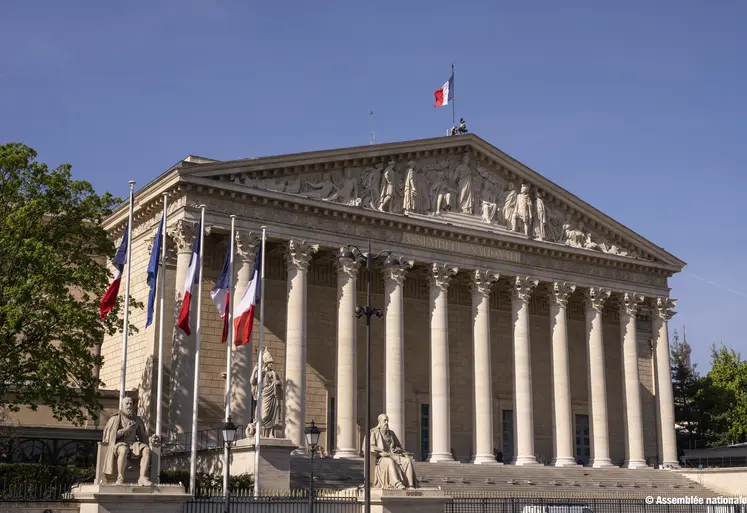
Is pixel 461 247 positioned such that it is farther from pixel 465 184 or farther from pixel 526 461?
pixel 526 461

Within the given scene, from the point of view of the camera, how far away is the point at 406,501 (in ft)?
84.1

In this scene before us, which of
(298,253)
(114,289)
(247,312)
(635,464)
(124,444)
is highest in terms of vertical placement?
(298,253)

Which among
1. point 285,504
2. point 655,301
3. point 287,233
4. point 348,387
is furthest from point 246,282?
point 655,301

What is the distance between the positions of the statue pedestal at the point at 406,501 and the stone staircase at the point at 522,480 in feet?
26.4

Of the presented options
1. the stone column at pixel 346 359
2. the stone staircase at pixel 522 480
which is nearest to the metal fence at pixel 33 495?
the stone staircase at pixel 522 480

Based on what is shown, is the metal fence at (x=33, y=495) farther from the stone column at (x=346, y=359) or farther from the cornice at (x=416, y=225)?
the stone column at (x=346, y=359)

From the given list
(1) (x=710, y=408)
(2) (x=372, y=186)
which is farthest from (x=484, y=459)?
(1) (x=710, y=408)

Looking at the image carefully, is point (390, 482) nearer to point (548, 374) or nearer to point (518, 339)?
point (518, 339)

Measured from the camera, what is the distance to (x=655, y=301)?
5075 centimetres

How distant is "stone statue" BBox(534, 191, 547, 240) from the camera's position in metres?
46.8

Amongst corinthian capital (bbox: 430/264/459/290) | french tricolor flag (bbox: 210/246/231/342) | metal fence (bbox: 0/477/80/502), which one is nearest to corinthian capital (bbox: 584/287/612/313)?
corinthian capital (bbox: 430/264/459/290)

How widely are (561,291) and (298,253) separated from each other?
590 inches

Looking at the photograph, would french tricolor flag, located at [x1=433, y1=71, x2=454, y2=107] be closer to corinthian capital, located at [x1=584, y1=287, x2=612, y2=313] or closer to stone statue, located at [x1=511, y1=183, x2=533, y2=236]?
stone statue, located at [x1=511, y1=183, x2=533, y2=236]

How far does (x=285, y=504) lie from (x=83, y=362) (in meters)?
11.2
